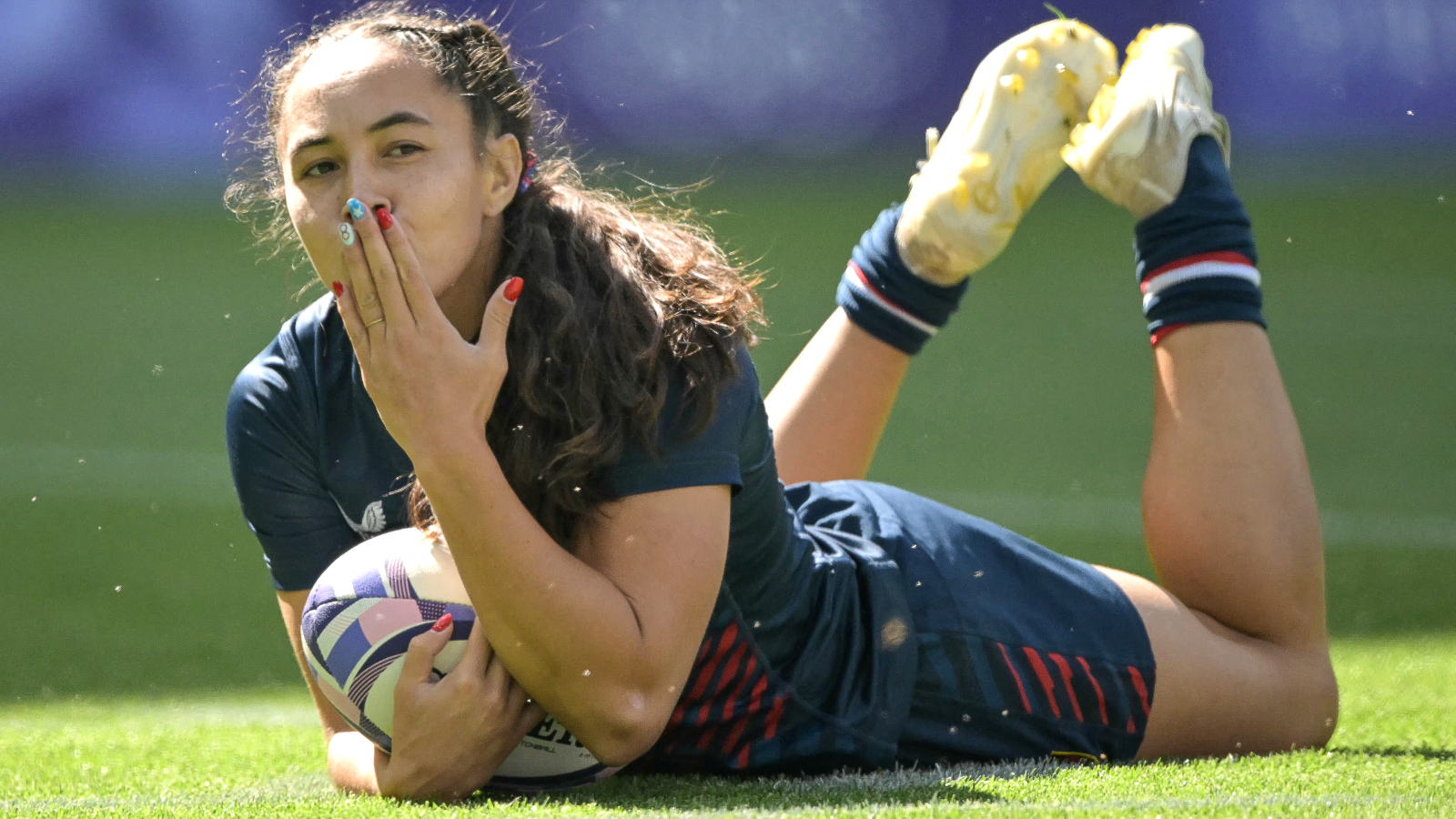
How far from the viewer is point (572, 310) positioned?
221 centimetres

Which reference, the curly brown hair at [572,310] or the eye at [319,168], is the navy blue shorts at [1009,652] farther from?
the eye at [319,168]

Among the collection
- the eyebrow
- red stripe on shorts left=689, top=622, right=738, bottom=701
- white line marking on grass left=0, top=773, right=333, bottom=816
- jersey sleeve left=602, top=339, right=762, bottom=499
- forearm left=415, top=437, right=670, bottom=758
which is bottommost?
white line marking on grass left=0, top=773, right=333, bottom=816

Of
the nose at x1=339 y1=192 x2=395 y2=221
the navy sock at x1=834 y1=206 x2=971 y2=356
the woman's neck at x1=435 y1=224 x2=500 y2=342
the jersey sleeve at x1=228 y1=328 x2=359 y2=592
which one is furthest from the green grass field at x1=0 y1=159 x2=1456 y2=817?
the navy sock at x1=834 y1=206 x2=971 y2=356

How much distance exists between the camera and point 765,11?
1062 centimetres

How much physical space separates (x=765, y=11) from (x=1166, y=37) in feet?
25.4

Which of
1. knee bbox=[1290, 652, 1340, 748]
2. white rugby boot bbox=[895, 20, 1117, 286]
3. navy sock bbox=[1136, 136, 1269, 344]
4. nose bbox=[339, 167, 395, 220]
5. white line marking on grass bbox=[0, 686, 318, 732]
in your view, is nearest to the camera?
nose bbox=[339, 167, 395, 220]

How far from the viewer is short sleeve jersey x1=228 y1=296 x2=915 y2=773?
2.40 meters

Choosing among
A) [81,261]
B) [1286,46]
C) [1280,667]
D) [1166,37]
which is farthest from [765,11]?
[1280,667]

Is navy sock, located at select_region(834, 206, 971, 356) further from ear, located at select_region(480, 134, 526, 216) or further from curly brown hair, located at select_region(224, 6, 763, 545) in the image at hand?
ear, located at select_region(480, 134, 526, 216)

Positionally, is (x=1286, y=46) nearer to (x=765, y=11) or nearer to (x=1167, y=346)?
(x=765, y=11)

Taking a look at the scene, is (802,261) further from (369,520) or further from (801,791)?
(801,791)

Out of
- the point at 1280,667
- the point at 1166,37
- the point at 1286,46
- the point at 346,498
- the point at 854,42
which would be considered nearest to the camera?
the point at 346,498

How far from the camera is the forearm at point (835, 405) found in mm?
3258

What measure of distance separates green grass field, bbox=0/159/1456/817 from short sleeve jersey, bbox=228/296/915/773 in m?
0.09
